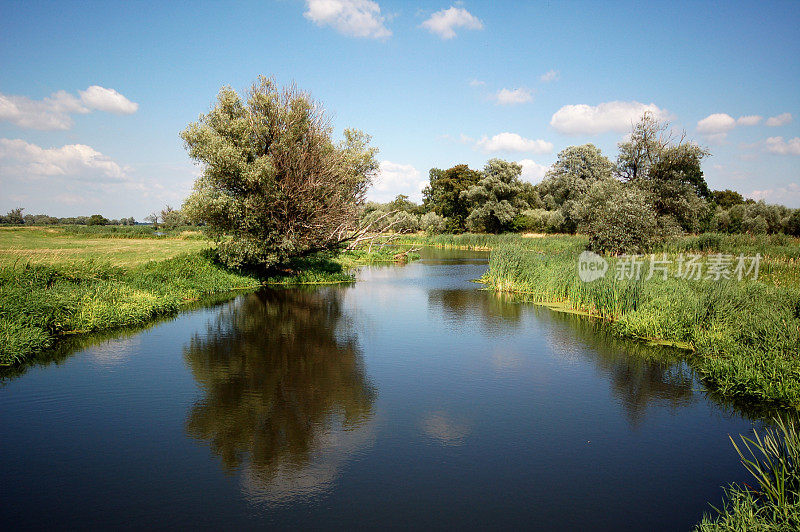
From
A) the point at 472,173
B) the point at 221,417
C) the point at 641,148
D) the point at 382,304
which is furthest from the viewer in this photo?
the point at 472,173

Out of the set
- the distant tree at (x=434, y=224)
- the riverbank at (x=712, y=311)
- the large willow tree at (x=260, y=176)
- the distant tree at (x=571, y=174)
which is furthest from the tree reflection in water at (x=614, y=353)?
the distant tree at (x=434, y=224)

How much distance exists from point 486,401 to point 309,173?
21.3 metres

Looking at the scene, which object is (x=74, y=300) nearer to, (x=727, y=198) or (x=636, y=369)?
(x=636, y=369)

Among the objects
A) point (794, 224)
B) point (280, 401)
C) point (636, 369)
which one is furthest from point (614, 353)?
point (794, 224)

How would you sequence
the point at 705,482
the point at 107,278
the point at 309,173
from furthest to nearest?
the point at 309,173
the point at 107,278
the point at 705,482

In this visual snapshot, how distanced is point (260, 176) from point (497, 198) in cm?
5367

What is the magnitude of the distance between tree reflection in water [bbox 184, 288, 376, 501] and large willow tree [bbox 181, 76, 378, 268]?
9.39m

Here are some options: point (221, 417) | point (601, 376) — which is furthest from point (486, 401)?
point (221, 417)

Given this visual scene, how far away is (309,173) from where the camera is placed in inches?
1108

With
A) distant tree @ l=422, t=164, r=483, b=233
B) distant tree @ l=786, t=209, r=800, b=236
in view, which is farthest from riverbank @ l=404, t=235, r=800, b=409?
distant tree @ l=422, t=164, r=483, b=233

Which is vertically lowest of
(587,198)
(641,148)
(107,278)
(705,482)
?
(705,482)

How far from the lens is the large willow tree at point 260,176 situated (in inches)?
989

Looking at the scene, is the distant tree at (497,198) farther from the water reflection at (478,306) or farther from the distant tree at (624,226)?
the water reflection at (478,306)

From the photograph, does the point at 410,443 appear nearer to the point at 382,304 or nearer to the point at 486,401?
the point at 486,401
